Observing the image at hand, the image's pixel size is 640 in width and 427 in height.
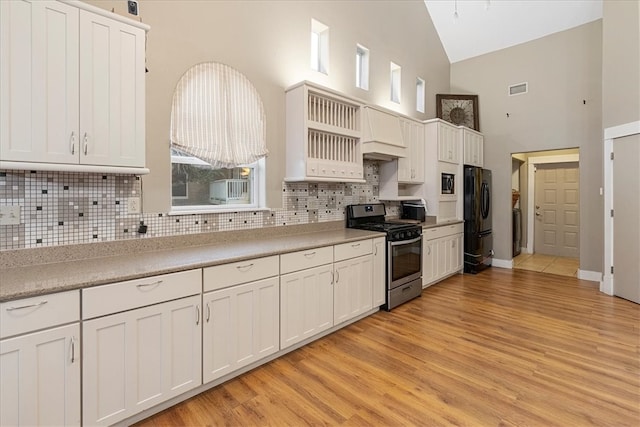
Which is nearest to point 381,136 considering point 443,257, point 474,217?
point 443,257

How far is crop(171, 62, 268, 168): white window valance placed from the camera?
103 inches

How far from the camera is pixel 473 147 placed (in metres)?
5.78

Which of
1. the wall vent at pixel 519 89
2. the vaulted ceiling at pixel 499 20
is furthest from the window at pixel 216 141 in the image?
the wall vent at pixel 519 89

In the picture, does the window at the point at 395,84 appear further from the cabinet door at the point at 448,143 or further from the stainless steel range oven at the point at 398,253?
the stainless steel range oven at the point at 398,253

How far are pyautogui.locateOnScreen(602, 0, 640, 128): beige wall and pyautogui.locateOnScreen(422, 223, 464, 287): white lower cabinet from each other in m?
2.46

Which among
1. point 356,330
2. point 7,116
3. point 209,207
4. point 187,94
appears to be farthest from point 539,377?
point 7,116

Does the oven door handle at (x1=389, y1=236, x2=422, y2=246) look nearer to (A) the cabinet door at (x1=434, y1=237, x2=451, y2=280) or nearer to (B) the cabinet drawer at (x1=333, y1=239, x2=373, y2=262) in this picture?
(B) the cabinet drawer at (x1=333, y1=239, x2=373, y2=262)

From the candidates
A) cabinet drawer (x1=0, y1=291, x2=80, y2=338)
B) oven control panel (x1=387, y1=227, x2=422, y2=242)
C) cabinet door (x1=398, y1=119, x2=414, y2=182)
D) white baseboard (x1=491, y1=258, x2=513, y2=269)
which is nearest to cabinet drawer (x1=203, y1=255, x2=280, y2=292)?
cabinet drawer (x1=0, y1=291, x2=80, y2=338)

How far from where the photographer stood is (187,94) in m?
Result: 2.62

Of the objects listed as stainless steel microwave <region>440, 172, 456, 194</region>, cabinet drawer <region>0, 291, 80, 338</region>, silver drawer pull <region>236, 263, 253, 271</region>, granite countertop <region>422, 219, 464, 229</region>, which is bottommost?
cabinet drawer <region>0, 291, 80, 338</region>

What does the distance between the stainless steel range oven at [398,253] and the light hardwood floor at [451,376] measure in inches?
11.5

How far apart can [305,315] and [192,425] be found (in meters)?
1.13

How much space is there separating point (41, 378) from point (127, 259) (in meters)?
0.78

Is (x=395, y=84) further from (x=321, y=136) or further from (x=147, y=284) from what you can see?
(x=147, y=284)
